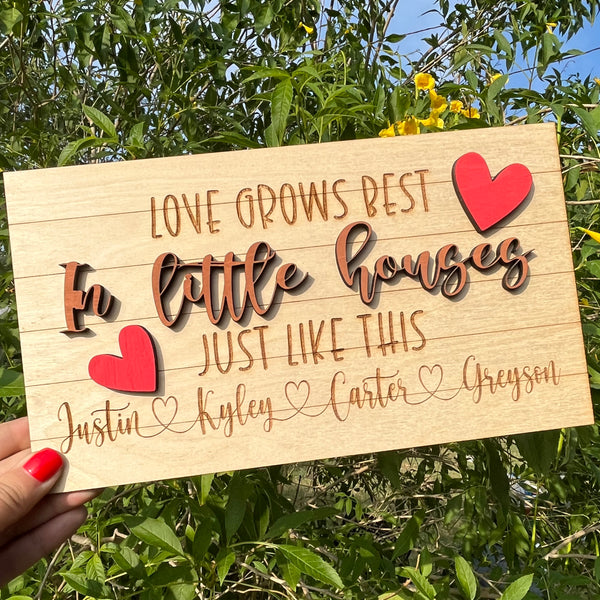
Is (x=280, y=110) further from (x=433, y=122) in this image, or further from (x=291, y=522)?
(x=291, y=522)

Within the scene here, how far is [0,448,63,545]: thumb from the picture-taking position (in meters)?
0.72

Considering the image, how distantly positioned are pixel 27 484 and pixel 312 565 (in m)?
0.40

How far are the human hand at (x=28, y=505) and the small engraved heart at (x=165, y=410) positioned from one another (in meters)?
0.14

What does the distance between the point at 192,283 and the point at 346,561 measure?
56cm

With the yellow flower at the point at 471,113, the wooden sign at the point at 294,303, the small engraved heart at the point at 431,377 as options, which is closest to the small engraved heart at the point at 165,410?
the wooden sign at the point at 294,303

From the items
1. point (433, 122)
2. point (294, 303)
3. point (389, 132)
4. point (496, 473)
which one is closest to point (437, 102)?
point (433, 122)

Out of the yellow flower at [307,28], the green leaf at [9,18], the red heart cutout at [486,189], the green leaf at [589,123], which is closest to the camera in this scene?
the red heart cutout at [486,189]

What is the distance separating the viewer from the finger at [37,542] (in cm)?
81

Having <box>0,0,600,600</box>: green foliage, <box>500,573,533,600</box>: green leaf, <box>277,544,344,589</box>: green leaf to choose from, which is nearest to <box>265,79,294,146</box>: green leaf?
<box>0,0,600,600</box>: green foliage

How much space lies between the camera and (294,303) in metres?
0.80

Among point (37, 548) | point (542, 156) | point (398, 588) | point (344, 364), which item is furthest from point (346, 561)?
point (542, 156)

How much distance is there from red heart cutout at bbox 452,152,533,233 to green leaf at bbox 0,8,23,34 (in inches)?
39.0

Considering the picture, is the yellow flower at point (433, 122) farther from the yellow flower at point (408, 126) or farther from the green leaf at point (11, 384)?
the green leaf at point (11, 384)

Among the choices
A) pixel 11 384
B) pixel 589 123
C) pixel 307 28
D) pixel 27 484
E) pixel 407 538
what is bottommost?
pixel 407 538
